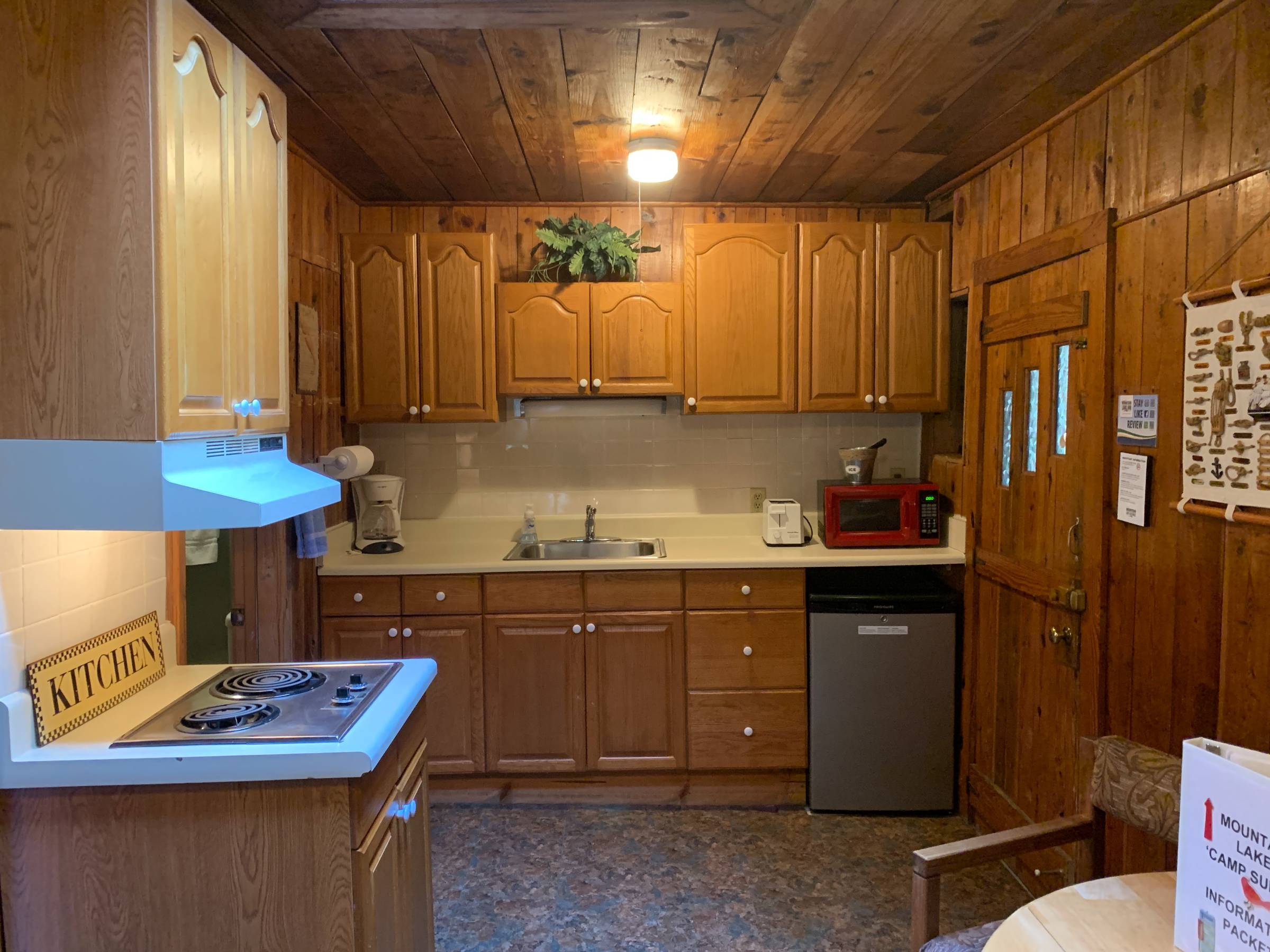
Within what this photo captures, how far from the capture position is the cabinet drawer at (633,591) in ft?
10.3

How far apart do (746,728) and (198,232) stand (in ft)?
8.23

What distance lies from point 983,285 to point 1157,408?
3.45ft

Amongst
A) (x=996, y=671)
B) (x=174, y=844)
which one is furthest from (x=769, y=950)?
(x=174, y=844)

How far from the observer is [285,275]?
2.01m

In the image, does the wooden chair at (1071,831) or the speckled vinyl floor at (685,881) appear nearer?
the wooden chair at (1071,831)

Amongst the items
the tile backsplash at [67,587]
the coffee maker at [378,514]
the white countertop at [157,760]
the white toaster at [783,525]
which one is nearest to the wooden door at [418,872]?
the white countertop at [157,760]

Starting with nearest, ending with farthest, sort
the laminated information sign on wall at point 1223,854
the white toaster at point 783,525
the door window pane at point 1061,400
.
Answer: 1. the laminated information sign on wall at point 1223,854
2. the door window pane at point 1061,400
3. the white toaster at point 783,525

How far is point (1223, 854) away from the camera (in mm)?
1039

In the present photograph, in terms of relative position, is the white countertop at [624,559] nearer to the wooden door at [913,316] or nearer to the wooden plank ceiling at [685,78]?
the wooden door at [913,316]

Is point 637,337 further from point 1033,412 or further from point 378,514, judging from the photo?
point 1033,412

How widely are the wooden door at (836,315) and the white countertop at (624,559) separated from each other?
2.05 feet

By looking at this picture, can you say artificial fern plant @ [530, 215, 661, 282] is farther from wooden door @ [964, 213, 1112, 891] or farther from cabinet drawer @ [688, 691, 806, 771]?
cabinet drawer @ [688, 691, 806, 771]

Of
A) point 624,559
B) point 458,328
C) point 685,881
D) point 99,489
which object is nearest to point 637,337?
point 458,328

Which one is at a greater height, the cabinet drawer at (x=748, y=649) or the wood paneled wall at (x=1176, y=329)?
the wood paneled wall at (x=1176, y=329)
